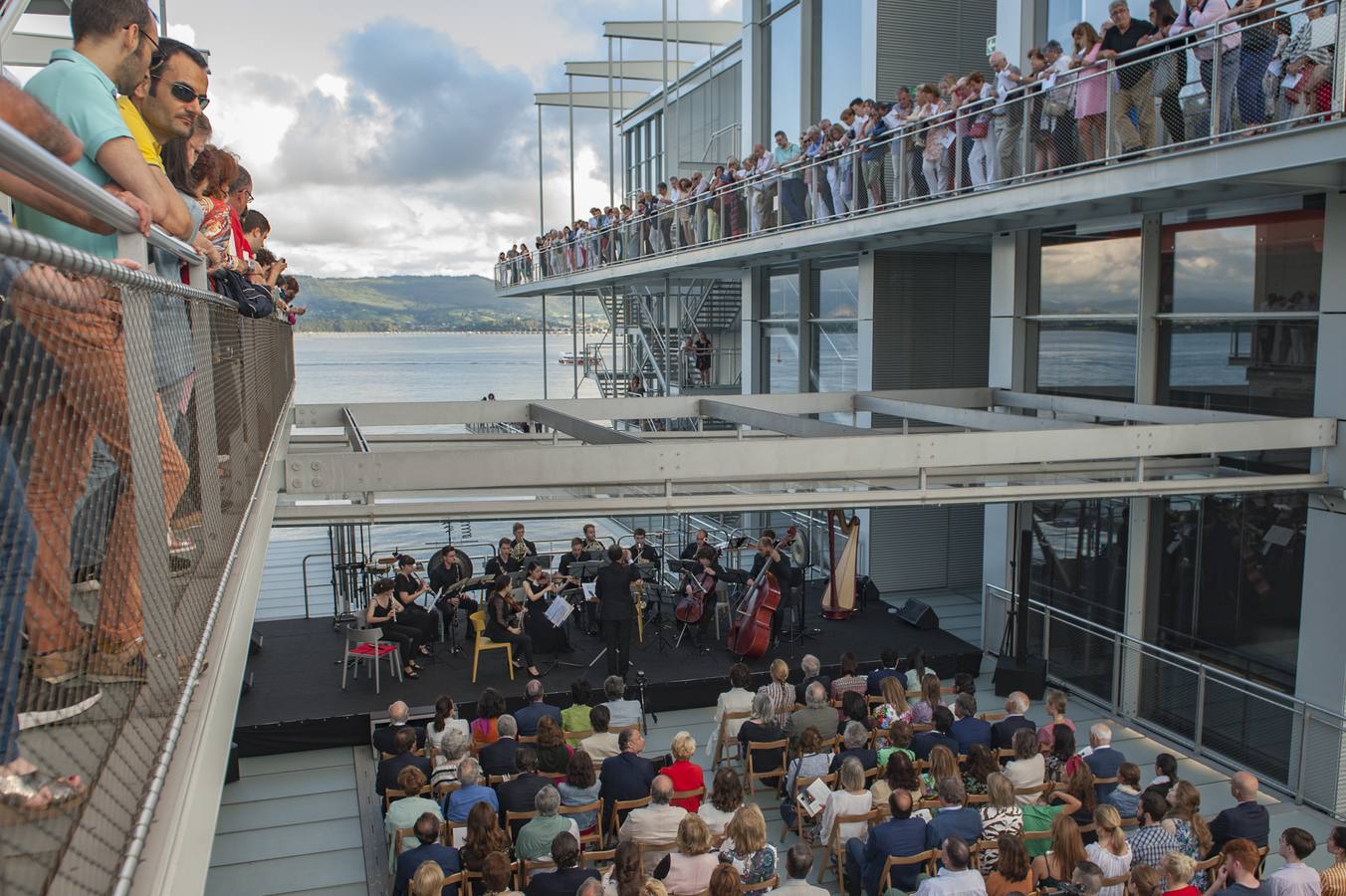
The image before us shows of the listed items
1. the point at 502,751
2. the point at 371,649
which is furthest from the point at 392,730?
the point at 371,649

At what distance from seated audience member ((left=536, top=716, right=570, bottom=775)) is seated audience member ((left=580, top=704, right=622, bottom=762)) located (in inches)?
15.7

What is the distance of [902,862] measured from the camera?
7.70 metres

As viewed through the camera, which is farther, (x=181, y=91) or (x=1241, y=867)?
(x=1241, y=867)

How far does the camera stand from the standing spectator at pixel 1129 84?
34.6ft

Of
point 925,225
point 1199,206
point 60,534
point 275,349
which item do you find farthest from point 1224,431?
point 60,534

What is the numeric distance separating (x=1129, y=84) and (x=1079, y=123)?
0.74 metres

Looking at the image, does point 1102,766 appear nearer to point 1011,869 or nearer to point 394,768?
point 1011,869

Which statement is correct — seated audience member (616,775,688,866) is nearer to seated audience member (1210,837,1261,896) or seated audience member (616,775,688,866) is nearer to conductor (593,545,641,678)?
seated audience member (1210,837,1261,896)

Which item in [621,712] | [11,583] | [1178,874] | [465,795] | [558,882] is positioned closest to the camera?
[11,583]

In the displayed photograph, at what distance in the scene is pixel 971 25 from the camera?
1941cm

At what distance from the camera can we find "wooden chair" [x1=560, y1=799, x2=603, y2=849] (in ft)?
28.1

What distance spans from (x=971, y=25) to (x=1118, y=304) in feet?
26.9

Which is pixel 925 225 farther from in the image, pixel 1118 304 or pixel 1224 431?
pixel 1224 431

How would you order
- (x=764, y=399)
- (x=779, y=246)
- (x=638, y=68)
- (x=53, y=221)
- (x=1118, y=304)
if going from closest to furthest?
(x=53, y=221), (x=1118, y=304), (x=764, y=399), (x=779, y=246), (x=638, y=68)
